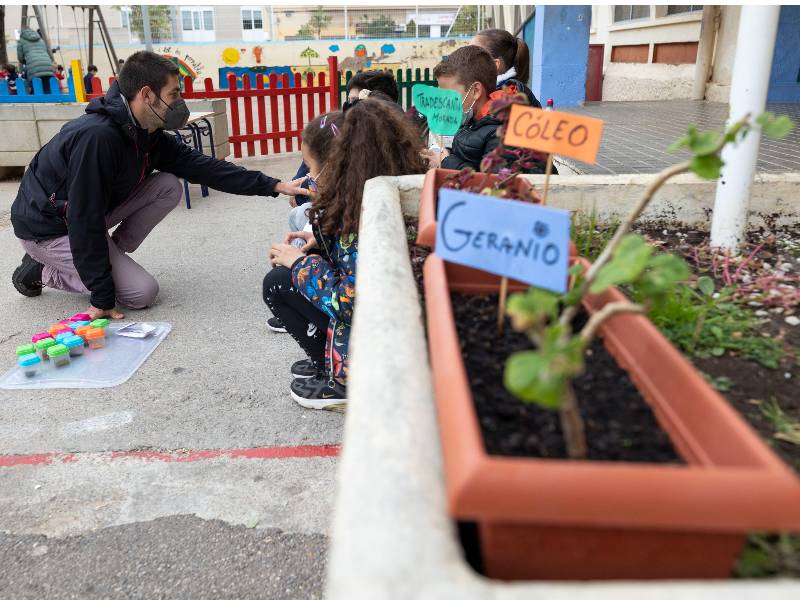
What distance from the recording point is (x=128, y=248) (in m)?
4.08

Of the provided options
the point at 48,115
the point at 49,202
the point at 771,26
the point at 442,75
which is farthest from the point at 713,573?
the point at 48,115

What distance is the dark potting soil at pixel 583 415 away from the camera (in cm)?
90

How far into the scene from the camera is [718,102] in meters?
8.41

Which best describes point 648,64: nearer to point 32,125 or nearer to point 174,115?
point 32,125

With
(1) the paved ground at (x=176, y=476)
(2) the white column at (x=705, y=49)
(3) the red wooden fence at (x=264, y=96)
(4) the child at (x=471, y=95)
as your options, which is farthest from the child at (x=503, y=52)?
(2) the white column at (x=705, y=49)

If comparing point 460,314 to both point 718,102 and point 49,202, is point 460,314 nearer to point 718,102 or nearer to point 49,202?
point 49,202

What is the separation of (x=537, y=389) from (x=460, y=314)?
693 mm

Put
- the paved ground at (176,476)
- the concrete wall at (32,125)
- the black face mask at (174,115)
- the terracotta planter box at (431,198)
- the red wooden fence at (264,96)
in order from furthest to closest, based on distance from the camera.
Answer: the red wooden fence at (264,96) → the concrete wall at (32,125) → the black face mask at (174,115) → the paved ground at (176,476) → the terracotta planter box at (431,198)

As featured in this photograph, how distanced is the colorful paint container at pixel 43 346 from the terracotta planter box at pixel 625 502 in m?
2.64

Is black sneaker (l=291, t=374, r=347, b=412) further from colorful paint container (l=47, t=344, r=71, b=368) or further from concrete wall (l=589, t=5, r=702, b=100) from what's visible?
concrete wall (l=589, t=5, r=702, b=100)

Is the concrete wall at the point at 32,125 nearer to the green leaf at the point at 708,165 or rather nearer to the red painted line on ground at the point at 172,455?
the red painted line on ground at the point at 172,455

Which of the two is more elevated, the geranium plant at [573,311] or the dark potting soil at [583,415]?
the geranium plant at [573,311]

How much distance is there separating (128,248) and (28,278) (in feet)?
1.93

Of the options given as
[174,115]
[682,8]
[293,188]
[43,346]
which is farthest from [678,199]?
[682,8]
